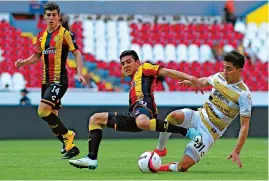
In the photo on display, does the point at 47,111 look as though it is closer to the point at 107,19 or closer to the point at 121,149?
the point at 121,149

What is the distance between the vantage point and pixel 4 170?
870 cm

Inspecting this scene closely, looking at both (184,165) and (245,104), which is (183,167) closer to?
(184,165)

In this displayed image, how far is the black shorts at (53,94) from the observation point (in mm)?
10719

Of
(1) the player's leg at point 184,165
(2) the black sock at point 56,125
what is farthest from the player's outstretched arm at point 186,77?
(2) the black sock at point 56,125

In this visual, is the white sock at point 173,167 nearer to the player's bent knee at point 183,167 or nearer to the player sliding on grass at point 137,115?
the player's bent knee at point 183,167

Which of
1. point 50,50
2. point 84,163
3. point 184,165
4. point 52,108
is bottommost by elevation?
point 184,165

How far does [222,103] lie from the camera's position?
8.92m

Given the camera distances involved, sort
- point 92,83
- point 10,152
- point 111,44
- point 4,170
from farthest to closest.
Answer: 1. point 111,44
2. point 92,83
3. point 10,152
4. point 4,170

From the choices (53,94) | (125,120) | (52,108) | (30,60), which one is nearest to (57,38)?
(30,60)

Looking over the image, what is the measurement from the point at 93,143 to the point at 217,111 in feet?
4.97

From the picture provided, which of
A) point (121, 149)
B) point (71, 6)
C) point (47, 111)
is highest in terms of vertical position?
point (71, 6)

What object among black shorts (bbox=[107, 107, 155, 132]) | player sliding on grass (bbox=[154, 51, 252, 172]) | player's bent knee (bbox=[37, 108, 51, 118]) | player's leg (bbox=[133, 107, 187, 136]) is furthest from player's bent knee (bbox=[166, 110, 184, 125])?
player's bent knee (bbox=[37, 108, 51, 118])

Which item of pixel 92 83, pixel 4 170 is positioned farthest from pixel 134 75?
pixel 92 83

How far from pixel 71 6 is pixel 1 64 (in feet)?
14.3
